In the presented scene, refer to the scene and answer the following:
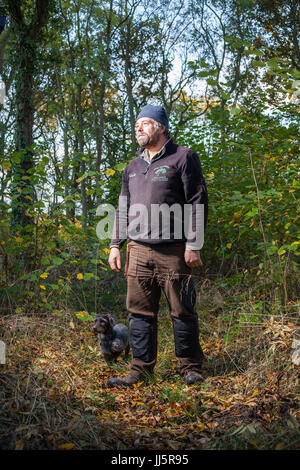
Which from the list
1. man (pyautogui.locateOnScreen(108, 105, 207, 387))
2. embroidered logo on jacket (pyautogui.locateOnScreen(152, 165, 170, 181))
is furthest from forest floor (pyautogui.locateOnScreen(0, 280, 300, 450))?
embroidered logo on jacket (pyautogui.locateOnScreen(152, 165, 170, 181))

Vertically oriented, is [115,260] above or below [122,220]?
below

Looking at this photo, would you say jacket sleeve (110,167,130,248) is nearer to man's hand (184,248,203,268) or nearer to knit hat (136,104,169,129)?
knit hat (136,104,169,129)

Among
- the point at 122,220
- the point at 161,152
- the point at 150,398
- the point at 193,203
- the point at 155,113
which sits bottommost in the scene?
the point at 150,398

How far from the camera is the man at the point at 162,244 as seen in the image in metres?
3.40

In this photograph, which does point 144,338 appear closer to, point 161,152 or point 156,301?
point 156,301

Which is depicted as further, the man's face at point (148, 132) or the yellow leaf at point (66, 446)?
the man's face at point (148, 132)

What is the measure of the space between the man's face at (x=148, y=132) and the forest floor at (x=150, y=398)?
1.84 m

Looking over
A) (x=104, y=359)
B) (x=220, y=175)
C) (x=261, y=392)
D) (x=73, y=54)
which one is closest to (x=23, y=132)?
(x=220, y=175)

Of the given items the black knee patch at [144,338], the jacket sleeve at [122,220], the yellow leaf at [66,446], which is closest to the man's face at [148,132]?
the jacket sleeve at [122,220]

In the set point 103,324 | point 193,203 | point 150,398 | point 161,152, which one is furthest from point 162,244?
point 150,398

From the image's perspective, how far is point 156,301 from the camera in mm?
3611

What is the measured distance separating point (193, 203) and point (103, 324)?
1574 millimetres

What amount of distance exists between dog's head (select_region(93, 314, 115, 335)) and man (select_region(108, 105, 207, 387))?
0.48m

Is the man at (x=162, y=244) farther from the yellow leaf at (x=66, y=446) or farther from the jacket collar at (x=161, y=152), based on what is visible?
the yellow leaf at (x=66, y=446)
